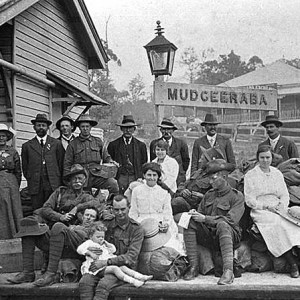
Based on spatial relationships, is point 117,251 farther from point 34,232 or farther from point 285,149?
point 285,149

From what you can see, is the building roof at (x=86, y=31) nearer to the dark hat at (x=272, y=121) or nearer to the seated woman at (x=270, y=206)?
the dark hat at (x=272, y=121)

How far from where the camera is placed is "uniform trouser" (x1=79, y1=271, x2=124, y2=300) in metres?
4.77

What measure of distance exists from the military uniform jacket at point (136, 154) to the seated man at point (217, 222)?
161 centimetres

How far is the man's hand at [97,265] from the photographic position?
16.1 feet

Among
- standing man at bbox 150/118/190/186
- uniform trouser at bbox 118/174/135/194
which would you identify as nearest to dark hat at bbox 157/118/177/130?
standing man at bbox 150/118/190/186

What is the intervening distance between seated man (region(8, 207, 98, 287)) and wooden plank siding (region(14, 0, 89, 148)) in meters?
4.63

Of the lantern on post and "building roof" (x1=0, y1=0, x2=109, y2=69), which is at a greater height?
"building roof" (x1=0, y1=0, x2=109, y2=69)

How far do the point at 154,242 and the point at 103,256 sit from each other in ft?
2.35

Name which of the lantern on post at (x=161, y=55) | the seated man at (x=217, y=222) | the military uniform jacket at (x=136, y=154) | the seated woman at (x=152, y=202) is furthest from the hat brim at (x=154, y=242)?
the lantern on post at (x=161, y=55)

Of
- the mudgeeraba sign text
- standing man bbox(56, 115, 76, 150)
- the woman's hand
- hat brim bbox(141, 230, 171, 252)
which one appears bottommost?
hat brim bbox(141, 230, 171, 252)

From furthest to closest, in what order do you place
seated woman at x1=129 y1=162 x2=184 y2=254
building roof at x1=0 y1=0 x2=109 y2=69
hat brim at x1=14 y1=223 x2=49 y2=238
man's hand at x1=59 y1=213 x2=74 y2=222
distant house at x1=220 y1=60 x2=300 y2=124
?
distant house at x1=220 y1=60 x2=300 y2=124 < building roof at x1=0 y1=0 x2=109 y2=69 < seated woman at x1=129 y1=162 x2=184 y2=254 < man's hand at x1=59 y1=213 x2=74 y2=222 < hat brim at x1=14 y1=223 x2=49 y2=238

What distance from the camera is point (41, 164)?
22.4 feet

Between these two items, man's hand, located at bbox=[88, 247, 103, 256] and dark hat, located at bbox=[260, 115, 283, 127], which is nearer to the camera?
man's hand, located at bbox=[88, 247, 103, 256]

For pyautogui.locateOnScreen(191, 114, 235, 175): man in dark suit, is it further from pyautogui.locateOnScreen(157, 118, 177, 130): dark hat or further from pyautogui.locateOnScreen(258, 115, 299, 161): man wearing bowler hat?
pyautogui.locateOnScreen(258, 115, 299, 161): man wearing bowler hat
